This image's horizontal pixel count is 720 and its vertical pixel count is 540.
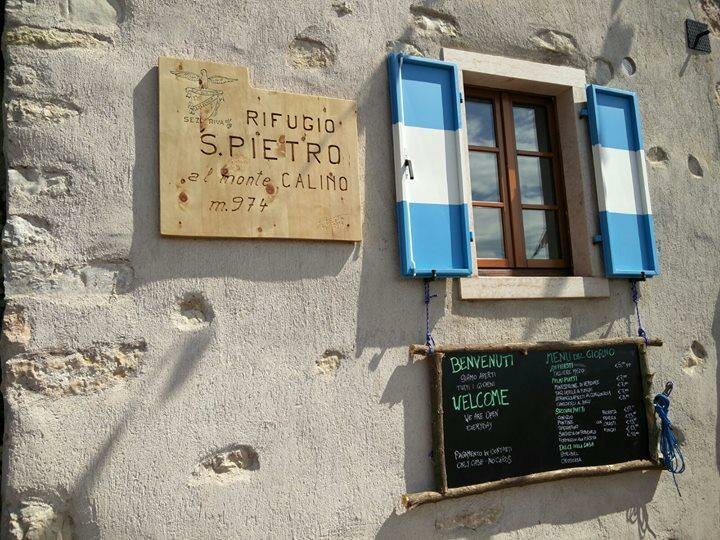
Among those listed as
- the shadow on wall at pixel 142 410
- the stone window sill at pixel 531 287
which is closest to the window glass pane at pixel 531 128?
the stone window sill at pixel 531 287

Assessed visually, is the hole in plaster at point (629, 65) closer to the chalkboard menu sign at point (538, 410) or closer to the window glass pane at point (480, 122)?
the window glass pane at point (480, 122)

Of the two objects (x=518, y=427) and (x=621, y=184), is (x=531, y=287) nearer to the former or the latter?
(x=518, y=427)

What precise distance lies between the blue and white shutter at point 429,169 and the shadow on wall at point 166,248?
1.99 feet

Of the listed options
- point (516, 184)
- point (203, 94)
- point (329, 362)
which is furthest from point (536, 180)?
point (203, 94)

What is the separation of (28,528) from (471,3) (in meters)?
3.35

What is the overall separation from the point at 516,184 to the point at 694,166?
1366 millimetres

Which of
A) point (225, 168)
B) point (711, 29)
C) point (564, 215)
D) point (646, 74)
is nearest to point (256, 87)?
point (225, 168)

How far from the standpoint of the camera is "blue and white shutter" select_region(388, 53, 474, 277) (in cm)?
335

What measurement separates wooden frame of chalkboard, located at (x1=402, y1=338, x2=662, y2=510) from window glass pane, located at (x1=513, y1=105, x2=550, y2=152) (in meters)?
1.21

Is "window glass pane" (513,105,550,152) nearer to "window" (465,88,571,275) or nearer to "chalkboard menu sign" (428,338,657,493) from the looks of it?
"window" (465,88,571,275)

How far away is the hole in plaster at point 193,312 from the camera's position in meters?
2.90

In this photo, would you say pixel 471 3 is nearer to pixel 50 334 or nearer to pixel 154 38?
pixel 154 38

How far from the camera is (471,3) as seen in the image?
3811 mm

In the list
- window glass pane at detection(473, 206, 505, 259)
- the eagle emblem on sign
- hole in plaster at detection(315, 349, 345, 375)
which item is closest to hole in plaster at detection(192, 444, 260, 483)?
hole in plaster at detection(315, 349, 345, 375)
